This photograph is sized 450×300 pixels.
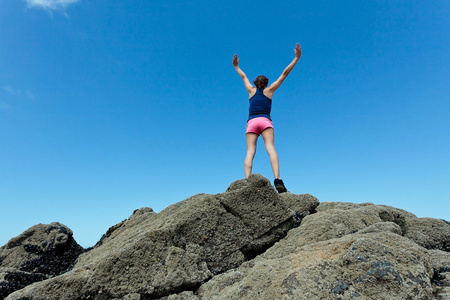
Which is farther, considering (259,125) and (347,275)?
(259,125)

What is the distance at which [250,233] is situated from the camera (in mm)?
4910

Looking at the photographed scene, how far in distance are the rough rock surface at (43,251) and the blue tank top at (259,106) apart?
608cm

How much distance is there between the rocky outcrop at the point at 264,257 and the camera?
3.04 metres

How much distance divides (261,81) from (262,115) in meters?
1.18

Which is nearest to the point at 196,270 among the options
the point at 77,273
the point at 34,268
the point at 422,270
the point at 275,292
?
the point at 275,292

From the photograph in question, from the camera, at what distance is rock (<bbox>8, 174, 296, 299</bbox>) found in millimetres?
4121

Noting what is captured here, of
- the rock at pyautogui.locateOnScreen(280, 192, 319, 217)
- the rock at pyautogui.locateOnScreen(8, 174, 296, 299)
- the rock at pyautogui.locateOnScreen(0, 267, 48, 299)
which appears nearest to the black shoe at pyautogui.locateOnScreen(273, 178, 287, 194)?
the rock at pyautogui.locateOnScreen(280, 192, 319, 217)

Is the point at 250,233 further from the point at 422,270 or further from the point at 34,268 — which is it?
the point at 34,268

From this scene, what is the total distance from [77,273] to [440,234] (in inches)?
272

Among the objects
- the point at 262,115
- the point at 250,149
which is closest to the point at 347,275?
the point at 250,149

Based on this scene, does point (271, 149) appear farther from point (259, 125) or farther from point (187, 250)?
point (187, 250)

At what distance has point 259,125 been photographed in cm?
Answer: 855

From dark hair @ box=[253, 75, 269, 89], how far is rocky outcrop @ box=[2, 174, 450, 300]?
415 cm

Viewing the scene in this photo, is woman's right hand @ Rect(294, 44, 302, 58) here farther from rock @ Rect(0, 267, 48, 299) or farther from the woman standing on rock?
rock @ Rect(0, 267, 48, 299)
